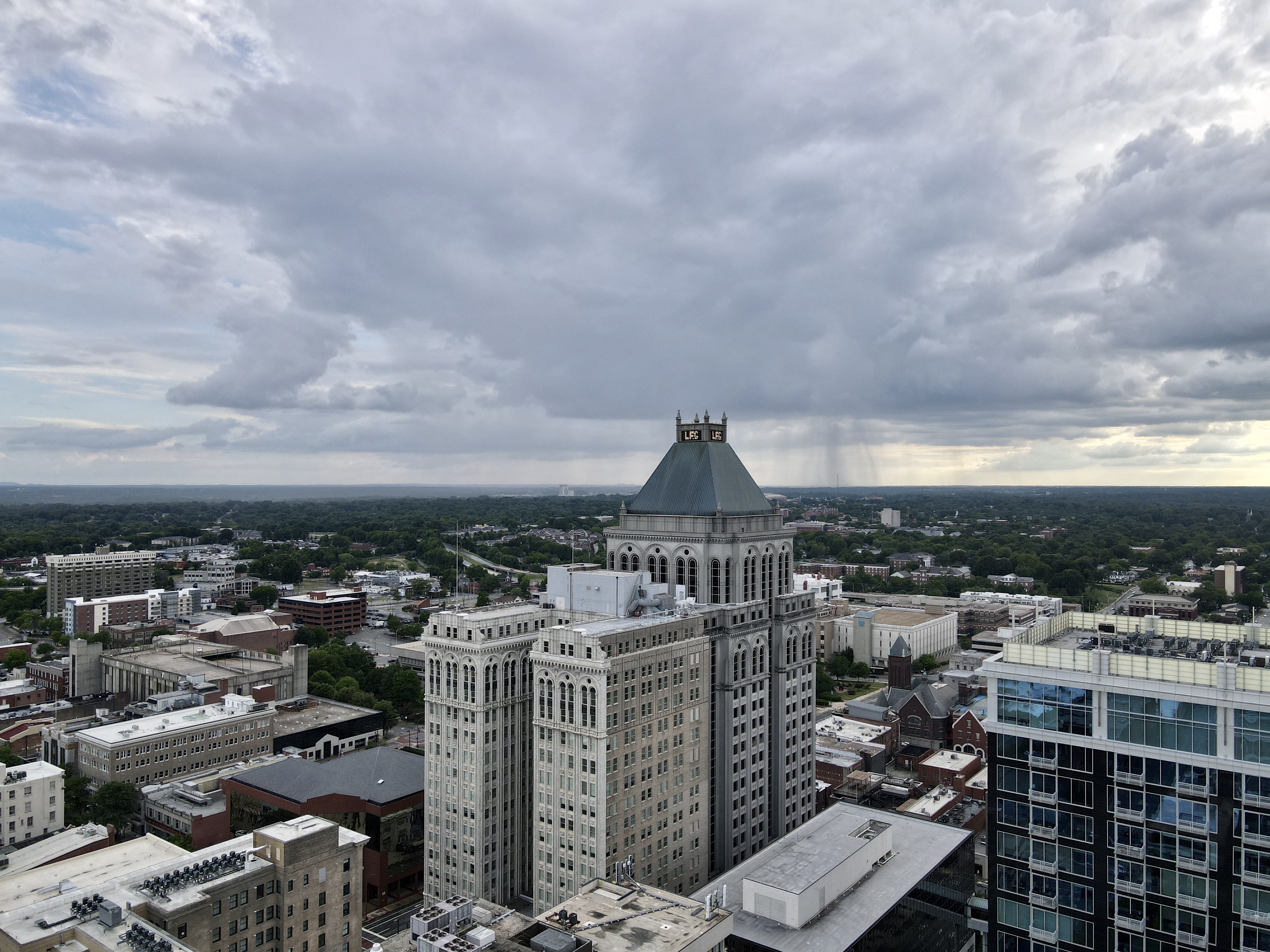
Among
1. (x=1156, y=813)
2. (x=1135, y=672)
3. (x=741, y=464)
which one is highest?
(x=741, y=464)

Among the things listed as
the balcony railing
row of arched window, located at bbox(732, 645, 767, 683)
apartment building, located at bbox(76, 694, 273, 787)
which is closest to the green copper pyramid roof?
row of arched window, located at bbox(732, 645, 767, 683)

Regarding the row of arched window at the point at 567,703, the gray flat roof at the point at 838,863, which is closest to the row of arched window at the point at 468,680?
the row of arched window at the point at 567,703

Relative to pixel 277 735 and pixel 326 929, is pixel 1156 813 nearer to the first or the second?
pixel 326 929

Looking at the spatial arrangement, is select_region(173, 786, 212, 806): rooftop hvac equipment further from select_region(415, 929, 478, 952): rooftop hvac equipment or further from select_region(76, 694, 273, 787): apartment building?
select_region(415, 929, 478, 952): rooftop hvac equipment

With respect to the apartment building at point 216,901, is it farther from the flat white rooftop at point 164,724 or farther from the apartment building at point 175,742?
the flat white rooftop at point 164,724

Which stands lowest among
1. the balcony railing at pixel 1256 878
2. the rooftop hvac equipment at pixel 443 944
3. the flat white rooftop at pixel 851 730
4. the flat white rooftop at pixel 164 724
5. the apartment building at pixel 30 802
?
the flat white rooftop at pixel 851 730

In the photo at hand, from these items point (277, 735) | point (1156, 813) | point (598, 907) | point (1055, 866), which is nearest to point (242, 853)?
point (598, 907)

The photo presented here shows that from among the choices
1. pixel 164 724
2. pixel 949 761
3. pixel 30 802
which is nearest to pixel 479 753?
pixel 30 802
